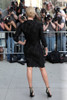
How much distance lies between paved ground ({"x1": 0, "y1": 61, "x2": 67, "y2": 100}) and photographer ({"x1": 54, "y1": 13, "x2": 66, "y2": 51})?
113 cm

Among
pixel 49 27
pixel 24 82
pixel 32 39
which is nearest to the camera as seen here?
pixel 32 39

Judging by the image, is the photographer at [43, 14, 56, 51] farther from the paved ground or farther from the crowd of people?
the paved ground

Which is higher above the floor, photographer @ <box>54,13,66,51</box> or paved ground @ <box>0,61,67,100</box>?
photographer @ <box>54,13,66,51</box>

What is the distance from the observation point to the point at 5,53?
8594 millimetres

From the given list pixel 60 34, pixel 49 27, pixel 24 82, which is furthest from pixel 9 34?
pixel 24 82

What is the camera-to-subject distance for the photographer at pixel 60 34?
8.59m

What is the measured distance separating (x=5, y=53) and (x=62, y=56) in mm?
2251

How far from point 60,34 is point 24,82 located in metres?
3.64

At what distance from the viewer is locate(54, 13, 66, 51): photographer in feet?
28.2

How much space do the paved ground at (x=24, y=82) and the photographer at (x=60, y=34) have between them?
113 cm

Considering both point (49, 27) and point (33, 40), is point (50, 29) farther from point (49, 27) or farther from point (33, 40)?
point (33, 40)

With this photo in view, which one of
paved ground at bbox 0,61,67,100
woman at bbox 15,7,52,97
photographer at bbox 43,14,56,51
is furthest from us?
photographer at bbox 43,14,56,51

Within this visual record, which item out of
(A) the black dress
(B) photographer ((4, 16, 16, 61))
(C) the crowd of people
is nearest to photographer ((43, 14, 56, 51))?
(C) the crowd of people

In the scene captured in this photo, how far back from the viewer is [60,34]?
Result: 8.76 meters
